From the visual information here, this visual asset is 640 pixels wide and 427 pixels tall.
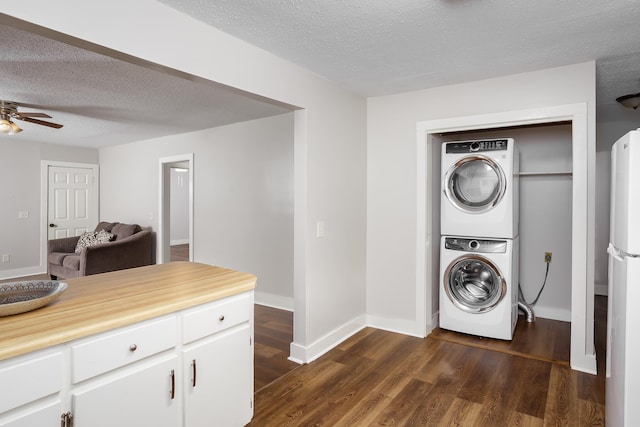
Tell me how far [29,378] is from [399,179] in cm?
305

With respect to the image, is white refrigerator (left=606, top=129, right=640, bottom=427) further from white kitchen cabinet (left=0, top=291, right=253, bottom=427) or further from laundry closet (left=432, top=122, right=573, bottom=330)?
laundry closet (left=432, top=122, right=573, bottom=330)

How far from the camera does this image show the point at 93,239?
5699 mm

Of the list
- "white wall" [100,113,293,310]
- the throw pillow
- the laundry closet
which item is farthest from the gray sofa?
the laundry closet

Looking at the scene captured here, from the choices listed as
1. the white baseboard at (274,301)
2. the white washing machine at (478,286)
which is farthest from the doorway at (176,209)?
the white washing machine at (478,286)

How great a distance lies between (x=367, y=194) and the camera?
147 inches

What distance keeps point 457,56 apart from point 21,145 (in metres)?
6.95

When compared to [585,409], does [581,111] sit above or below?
above

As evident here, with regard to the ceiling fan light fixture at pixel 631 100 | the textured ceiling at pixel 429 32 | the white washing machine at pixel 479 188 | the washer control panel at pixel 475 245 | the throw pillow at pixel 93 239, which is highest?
the textured ceiling at pixel 429 32

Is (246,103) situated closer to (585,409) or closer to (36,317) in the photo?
(36,317)

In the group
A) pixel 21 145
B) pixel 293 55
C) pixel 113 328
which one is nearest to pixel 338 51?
pixel 293 55

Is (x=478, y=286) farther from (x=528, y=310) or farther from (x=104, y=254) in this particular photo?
(x=104, y=254)

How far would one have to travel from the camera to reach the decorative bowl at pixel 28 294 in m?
1.38

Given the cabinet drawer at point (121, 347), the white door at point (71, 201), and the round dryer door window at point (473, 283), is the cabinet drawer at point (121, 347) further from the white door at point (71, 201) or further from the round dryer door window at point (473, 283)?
the white door at point (71, 201)

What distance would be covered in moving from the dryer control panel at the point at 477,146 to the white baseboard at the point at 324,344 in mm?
1902
